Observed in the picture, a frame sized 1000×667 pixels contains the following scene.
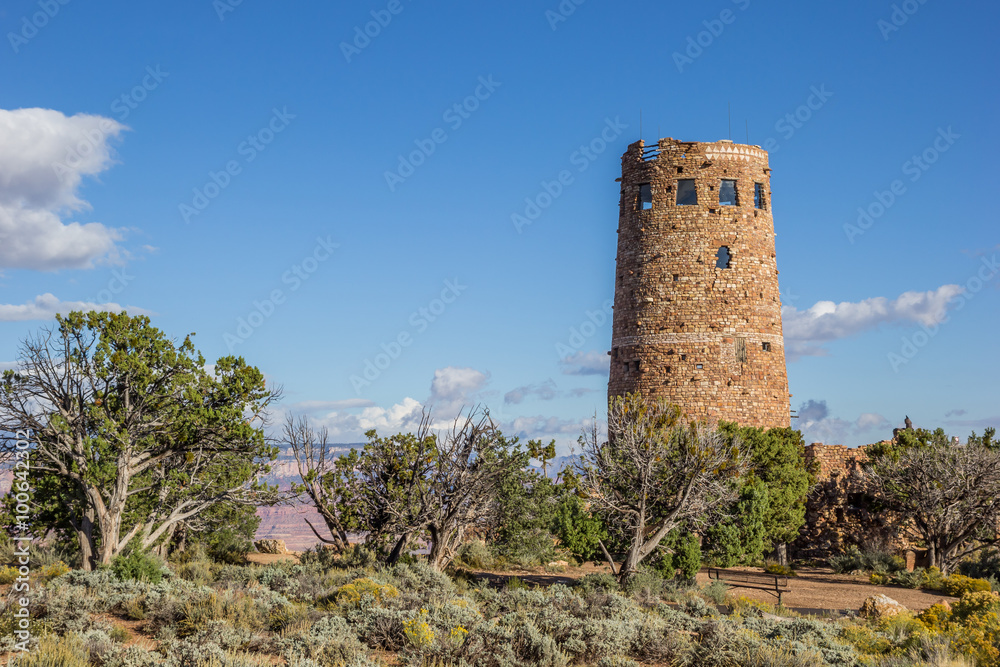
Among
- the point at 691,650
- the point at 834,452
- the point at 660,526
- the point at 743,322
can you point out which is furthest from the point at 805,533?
the point at 691,650

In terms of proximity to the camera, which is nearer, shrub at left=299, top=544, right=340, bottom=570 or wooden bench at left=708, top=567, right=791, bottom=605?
shrub at left=299, top=544, right=340, bottom=570

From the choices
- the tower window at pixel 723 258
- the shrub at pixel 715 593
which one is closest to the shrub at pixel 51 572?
the shrub at pixel 715 593

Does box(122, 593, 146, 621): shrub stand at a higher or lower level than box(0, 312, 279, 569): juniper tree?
lower

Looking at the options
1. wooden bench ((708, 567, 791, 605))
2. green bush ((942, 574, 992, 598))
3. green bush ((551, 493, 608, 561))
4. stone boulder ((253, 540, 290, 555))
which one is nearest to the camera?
green bush ((942, 574, 992, 598))

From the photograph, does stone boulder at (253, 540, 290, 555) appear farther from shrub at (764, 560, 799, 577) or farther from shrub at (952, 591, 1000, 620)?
shrub at (952, 591, 1000, 620)

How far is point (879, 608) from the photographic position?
19500 mm

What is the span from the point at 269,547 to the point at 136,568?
54.3 ft

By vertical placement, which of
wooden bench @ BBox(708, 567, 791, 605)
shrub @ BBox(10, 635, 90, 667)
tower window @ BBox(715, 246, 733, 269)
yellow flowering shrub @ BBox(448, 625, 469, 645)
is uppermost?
tower window @ BBox(715, 246, 733, 269)

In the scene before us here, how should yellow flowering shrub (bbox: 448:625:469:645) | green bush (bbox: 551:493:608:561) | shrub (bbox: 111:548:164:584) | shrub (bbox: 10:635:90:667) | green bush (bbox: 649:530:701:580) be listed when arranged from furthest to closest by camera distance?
1. green bush (bbox: 649:530:701:580)
2. green bush (bbox: 551:493:608:561)
3. shrub (bbox: 111:548:164:584)
4. yellow flowering shrub (bbox: 448:625:469:645)
5. shrub (bbox: 10:635:90:667)

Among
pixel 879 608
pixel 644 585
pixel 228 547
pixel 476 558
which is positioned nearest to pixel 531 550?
pixel 476 558

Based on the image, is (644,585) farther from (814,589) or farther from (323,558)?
(323,558)

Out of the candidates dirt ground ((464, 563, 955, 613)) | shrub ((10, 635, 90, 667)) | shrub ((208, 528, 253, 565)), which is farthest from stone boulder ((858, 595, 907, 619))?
shrub ((208, 528, 253, 565))

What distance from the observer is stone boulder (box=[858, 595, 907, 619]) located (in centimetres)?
1925

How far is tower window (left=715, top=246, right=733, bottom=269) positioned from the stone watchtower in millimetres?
43
